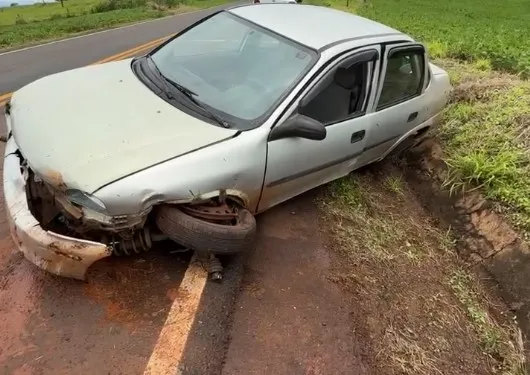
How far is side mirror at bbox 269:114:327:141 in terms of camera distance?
3.62 meters

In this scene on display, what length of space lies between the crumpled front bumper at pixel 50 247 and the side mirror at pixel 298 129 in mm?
1424

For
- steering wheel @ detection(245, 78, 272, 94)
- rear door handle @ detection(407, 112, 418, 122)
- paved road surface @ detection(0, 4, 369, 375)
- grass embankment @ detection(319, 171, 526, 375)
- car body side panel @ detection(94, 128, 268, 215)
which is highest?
steering wheel @ detection(245, 78, 272, 94)

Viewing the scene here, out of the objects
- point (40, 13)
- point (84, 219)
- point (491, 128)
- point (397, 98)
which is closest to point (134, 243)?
point (84, 219)

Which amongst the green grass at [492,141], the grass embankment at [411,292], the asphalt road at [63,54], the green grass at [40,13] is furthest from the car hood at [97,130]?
the green grass at [40,13]

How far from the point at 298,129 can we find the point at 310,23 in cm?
132

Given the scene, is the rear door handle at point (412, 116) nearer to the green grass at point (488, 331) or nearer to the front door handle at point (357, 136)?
the front door handle at point (357, 136)

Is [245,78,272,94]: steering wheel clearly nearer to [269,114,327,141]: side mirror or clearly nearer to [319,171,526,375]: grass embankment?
[269,114,327,141]: side mirror

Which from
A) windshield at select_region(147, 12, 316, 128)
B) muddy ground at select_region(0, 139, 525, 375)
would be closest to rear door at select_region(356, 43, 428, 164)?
muddy ground at select_region(0, 139, 525, 375)

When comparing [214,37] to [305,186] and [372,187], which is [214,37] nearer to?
[305,186]

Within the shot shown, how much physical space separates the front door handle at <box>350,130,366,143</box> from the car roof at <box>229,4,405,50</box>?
0.79m

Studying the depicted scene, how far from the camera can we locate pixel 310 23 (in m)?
4.45

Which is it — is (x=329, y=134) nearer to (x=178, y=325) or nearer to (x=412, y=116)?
(x=412, y=116)

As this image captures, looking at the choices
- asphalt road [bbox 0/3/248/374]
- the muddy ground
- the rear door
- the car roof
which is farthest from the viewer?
the rear door

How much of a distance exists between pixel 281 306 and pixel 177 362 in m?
0.86
